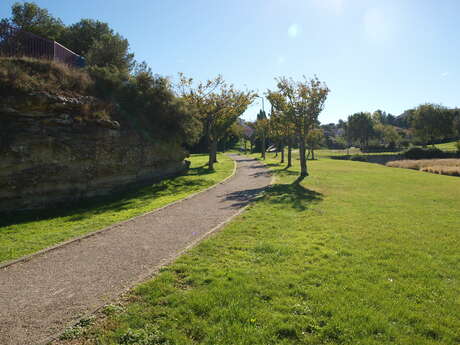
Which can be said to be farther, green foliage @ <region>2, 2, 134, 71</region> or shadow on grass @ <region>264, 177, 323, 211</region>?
green foliage @ <region>2, 2, 134, 71</region>

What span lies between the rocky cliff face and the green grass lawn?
2.53 ft

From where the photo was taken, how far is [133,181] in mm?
15062

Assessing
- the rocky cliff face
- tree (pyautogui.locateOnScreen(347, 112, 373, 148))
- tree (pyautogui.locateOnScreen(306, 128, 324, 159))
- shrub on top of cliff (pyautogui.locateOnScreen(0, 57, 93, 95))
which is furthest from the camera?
tree (pyautogui.locateOnScreen(347, 112, 373, 148))

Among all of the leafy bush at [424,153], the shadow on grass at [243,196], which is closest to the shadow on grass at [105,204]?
the shadow on grass at [243,196]

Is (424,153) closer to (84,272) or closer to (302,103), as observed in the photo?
(302,103)

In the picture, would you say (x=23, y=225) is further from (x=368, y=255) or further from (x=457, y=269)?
(x=457, y=269)

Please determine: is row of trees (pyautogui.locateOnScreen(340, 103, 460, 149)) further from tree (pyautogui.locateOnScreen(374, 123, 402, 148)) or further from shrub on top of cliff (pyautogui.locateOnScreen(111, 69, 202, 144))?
shrub on top of cliff (pyautogui.locateOnScreen(111, 69, 202, 144))

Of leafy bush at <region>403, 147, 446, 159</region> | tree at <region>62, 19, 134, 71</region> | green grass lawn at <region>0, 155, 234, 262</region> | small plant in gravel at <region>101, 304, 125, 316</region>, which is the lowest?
small plant in gravel at <region>101, 304, 125, 316</region>

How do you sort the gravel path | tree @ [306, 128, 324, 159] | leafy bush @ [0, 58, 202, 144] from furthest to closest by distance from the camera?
tree @ [306, 128, 324, 159] < leafy bush @ [0, 58, 202, 144] < the gravel path

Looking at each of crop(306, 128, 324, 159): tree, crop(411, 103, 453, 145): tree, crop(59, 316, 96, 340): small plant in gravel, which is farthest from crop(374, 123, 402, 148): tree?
crop(59, 316, 96, 340): small plant in gravel

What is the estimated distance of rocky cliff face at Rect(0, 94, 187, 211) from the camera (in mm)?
9766

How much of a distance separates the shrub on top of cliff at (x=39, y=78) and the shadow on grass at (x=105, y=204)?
4939mm

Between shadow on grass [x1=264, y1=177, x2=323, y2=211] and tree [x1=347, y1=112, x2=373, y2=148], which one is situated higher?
tree [x1=347, y1=112, x2=373, y2=148]

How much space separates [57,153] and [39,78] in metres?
3.53
